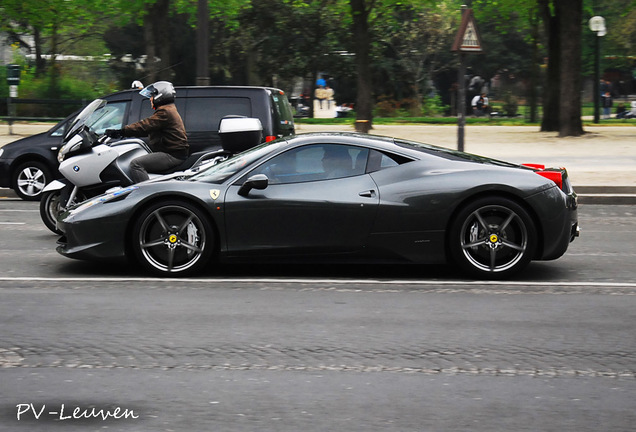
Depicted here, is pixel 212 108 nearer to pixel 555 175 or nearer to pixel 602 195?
pixel 555 175

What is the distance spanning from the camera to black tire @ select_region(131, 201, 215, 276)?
8086mm

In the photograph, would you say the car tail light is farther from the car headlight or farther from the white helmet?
the white helmet

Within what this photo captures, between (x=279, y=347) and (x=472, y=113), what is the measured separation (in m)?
43.9

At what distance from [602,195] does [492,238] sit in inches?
319

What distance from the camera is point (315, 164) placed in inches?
324

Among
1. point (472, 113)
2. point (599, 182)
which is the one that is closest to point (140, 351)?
point (599, 182)

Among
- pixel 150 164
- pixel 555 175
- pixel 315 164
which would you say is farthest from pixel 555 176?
pixel 150 164

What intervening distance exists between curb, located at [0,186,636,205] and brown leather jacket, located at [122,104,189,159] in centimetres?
616

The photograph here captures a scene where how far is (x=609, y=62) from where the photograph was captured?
58.5m

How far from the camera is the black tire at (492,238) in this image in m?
7.98

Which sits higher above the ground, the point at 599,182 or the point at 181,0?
the point at 181,0

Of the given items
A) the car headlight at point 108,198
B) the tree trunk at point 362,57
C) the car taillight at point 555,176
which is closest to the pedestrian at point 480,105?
the tree trunk at point 362,57

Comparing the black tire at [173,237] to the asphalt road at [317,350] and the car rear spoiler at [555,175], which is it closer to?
the asphalt road at [317,350]

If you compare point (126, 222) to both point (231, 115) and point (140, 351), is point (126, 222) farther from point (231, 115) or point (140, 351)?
point (231, 115)
